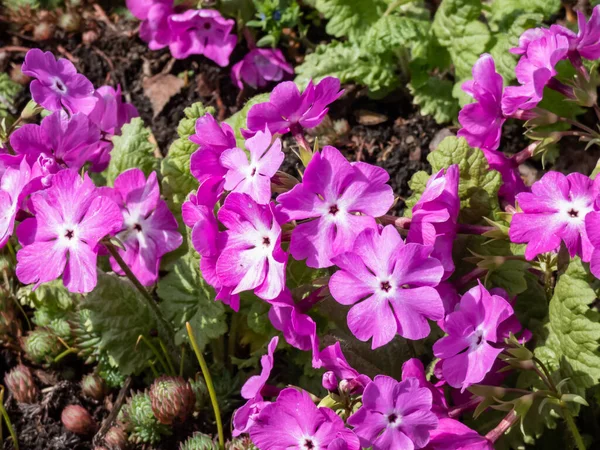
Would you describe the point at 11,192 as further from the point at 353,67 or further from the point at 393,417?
the point at 353,67

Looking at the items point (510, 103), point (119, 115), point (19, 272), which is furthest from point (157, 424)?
point (510, 103)

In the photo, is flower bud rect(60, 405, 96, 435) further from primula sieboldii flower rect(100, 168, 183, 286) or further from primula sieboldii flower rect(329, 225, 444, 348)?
primula sieboldii flower rect(329, 225, 444, 348)

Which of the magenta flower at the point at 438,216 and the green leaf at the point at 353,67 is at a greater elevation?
the magenta flower at the point at 438,216

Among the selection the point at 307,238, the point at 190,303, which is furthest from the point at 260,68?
the point at 307,238

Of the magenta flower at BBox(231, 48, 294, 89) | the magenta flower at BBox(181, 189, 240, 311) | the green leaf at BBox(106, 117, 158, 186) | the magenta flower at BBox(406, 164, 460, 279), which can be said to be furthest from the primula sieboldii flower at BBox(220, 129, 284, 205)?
the magenta flower at BBox(231, 48, 294, 89)

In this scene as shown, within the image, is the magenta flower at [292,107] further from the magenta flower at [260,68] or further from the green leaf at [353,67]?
the magenta flower at [260,68]

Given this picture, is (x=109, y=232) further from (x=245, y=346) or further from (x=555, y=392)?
(x=555, y=392)

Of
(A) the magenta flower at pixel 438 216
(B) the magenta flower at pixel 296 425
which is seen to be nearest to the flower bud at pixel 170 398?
(B) the magenta flower at pixel 296 425
